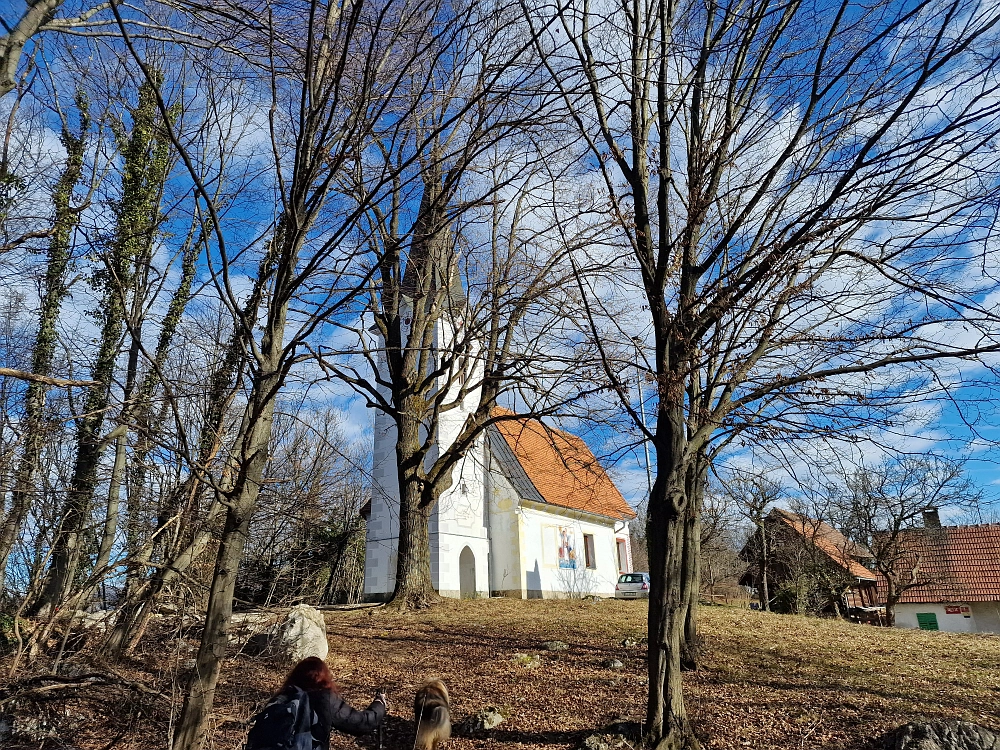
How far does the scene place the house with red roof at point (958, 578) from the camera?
102 ft

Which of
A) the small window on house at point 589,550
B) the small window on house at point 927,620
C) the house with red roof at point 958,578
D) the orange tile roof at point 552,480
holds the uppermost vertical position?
the orange tile roof at point 552,480

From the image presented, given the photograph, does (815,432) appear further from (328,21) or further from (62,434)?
(62,434)

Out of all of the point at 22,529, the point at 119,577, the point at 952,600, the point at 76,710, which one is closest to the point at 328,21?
the point at 119,577

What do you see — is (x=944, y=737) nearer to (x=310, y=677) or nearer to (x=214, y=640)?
(x=310, y=677)

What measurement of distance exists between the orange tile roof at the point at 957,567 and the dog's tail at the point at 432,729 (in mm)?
31404

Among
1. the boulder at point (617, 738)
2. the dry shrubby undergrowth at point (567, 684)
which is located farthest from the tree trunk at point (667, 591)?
the dry shrubby undergrowth at point (567, 684)

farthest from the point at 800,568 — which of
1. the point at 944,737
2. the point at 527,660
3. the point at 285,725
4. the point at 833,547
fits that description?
the point at 285,725

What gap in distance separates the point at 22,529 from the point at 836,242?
1083 cm

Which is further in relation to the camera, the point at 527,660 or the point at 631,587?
the point at 631,587

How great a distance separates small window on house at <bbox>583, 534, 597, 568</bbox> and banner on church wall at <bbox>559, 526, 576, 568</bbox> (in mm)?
1289

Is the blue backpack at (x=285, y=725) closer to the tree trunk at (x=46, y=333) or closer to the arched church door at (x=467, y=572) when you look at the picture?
the tree trunk at (x=46, y=333)

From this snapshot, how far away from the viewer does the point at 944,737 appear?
5566 millimetres

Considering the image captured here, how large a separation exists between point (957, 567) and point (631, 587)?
18.0 metres

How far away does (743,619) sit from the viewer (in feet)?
44.8
